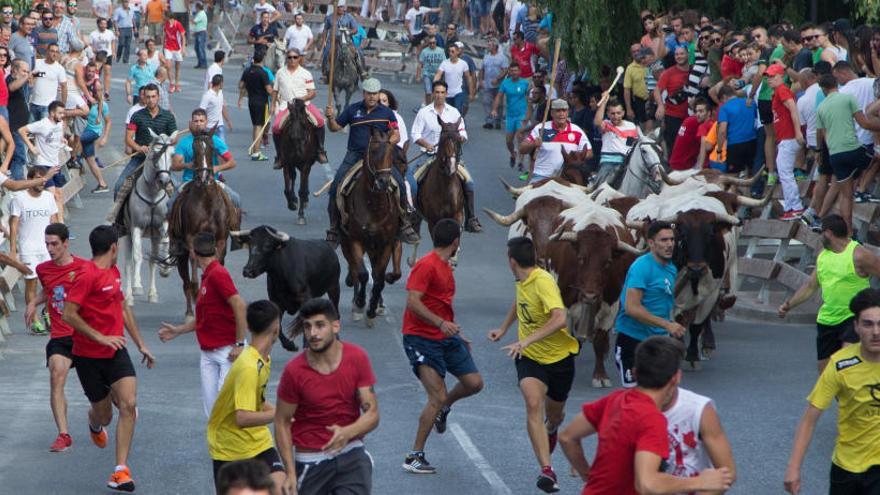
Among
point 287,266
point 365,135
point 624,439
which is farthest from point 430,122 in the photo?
point 624,439

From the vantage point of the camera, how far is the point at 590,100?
26016 mm

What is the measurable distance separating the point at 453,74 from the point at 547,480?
2134 cm

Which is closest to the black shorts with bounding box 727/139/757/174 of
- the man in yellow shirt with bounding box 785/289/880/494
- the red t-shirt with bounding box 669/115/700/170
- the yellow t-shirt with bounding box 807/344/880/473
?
the red t-shirt with bounding box 669/115/700/170

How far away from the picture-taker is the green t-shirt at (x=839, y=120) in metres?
18.2

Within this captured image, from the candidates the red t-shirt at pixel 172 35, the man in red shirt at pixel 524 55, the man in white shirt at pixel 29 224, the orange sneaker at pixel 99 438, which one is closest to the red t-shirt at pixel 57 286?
the orange sneaker at pixel 99 438

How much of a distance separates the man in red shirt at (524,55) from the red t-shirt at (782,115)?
1219 cm

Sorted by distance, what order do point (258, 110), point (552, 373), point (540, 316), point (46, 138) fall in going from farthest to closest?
1. point (258, 110)
2. point (46, 138)
3. point (552, 373)
4. point (540, 316)

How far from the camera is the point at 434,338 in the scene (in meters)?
12.2

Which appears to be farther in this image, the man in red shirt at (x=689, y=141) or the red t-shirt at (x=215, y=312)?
the man in red shirt at (x=689, y=141)

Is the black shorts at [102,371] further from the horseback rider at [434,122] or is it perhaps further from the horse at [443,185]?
the horseback rider at [434,122]

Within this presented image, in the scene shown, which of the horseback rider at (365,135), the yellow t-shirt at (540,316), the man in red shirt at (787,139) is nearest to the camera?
the yellow t-shirt at (540,316)

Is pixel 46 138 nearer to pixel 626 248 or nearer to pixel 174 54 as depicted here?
pixel 626 248

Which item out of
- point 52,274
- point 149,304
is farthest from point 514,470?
point 149,304

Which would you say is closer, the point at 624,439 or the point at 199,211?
the point at 624,439
